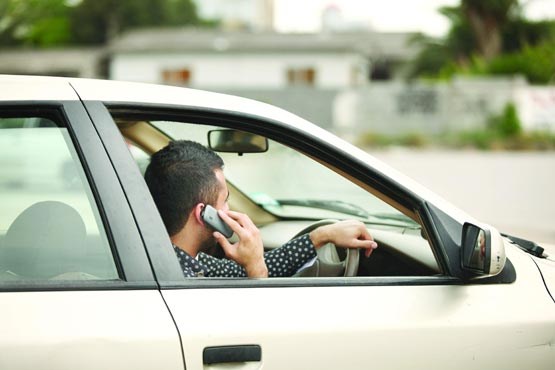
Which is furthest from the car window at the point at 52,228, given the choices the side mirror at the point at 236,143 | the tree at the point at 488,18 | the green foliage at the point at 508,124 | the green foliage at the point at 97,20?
the green foliage at the point at 97,20

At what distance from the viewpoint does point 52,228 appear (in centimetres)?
249

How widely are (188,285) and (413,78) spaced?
189 feet

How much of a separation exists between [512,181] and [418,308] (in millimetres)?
16705

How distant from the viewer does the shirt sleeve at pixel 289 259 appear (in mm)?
3152

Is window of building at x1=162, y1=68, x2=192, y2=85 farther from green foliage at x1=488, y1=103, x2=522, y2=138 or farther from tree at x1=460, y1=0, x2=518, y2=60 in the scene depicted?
green foliage at x1=488, y1=103, x2=522, y2=138

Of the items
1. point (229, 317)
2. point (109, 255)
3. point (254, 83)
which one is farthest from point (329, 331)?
point (254, 83)

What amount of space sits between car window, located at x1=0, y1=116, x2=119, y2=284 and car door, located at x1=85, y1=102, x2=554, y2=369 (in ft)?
0.42

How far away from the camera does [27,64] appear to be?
50.1 m

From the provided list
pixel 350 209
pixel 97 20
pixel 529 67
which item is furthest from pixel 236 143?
pixel 97 20

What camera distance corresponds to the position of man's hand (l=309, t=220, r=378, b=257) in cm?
299

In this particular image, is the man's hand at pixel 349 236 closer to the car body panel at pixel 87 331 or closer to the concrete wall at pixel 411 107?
the car body panel at pixel 87 331

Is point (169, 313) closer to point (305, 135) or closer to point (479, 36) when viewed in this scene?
point (305, 135)

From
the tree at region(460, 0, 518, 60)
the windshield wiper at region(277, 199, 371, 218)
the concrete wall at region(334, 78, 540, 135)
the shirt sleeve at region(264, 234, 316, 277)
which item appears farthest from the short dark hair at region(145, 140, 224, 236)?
the tree at region(460, 0, 518, 60)

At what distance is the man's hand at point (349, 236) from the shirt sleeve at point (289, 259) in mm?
51
